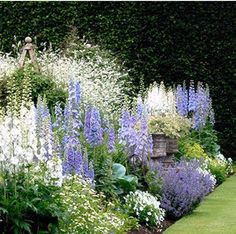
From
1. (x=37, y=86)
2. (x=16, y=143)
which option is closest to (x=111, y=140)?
(x=16, y=143)

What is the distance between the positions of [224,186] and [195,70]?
3241mm

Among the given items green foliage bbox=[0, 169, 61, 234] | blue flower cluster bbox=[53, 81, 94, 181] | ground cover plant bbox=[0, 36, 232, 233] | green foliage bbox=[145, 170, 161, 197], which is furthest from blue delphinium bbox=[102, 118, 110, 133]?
green foliage bbox=[0, 169, 61, 234]

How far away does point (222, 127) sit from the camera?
12523 millimetres

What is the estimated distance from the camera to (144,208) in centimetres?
697

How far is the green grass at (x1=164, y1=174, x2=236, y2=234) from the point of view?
6855 millimetres

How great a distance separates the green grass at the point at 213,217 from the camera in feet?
22.5

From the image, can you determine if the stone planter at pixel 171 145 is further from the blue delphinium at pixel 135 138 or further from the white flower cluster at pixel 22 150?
the white flower cluster at pixel 22 150

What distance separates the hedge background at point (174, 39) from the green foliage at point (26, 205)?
772cm

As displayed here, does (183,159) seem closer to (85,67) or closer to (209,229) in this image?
(209,229)

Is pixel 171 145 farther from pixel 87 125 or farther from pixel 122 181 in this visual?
pixel 87 125

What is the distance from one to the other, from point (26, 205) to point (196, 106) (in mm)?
6835

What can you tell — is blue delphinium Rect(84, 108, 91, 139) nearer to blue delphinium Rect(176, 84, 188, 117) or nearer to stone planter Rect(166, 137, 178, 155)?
stone planter Rect(166, 137, 178, 155)

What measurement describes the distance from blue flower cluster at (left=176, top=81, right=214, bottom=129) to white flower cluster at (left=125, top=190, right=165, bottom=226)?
4.16m

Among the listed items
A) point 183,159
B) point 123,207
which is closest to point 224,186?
point 183,159
